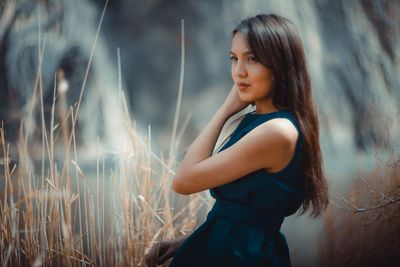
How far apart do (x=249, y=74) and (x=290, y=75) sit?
A: 0.33 ft

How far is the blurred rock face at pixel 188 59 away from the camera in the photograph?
5.45ft

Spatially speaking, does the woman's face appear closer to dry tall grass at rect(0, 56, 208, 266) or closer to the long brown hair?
the long brown hair

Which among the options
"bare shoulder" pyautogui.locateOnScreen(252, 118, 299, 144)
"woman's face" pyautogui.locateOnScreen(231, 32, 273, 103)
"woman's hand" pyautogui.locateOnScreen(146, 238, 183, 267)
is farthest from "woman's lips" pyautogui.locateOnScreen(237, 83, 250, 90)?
"woman's hand" pyautogui.locateOnScreen(146, 238, 183, 267)

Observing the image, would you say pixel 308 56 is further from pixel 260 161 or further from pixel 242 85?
pixel 260 161

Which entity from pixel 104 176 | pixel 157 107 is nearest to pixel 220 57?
pixel 157 107

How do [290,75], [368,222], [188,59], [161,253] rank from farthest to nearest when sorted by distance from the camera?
[368,222] < [188,59] < [161,253] < [290,75]

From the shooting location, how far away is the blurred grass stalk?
5.20ft

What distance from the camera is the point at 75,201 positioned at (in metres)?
1.61

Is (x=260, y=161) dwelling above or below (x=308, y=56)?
below

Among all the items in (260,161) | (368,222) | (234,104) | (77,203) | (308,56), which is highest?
(308,56)

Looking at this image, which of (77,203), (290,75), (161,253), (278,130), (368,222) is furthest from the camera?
(368,222)

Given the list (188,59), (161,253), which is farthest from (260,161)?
(188,59)

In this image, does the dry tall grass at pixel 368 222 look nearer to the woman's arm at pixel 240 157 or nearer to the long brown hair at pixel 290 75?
the long brown hair at pixel 290 75

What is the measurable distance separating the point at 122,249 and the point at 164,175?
0.88 ft
